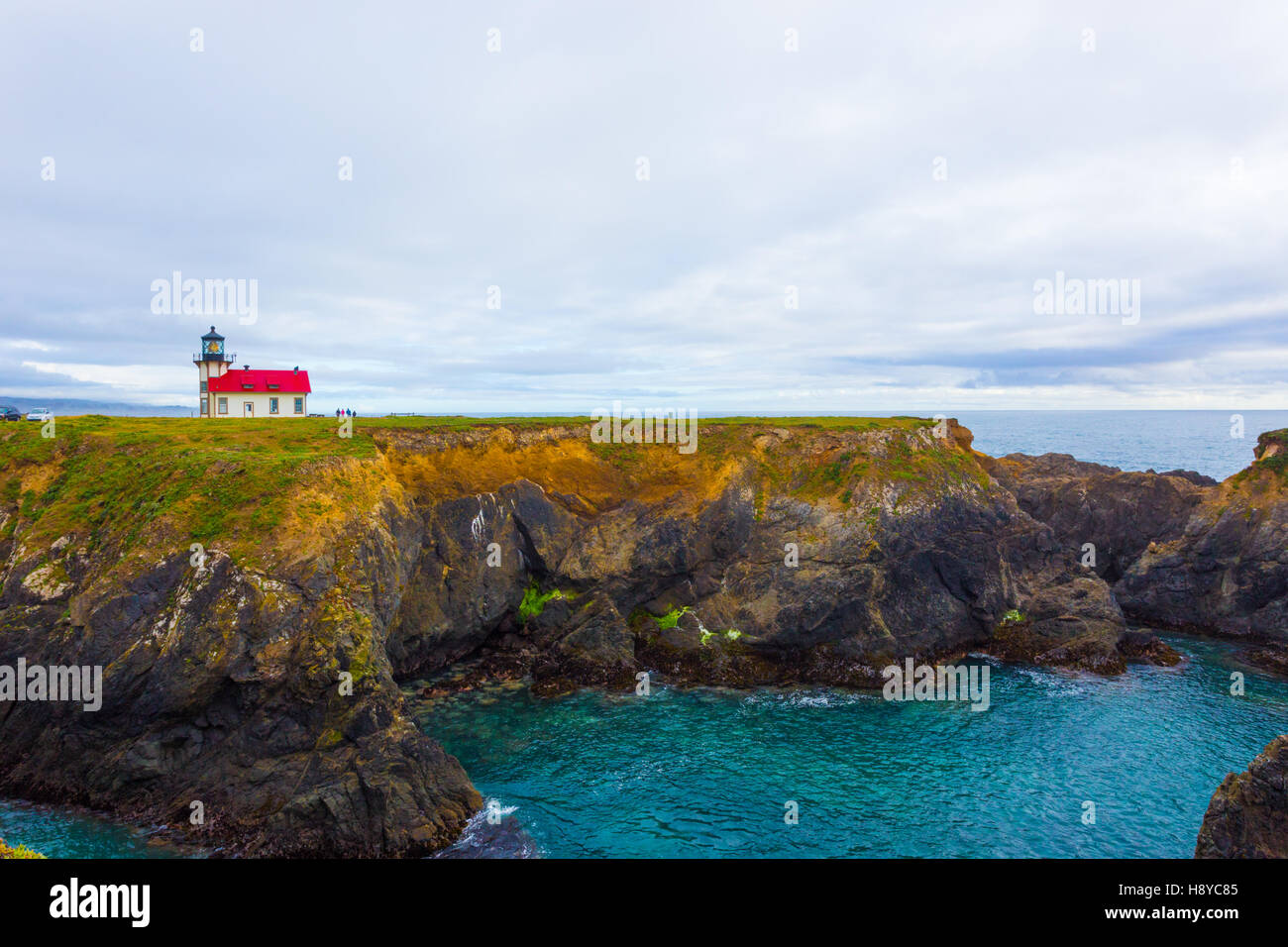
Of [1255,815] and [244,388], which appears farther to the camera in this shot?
[244,388]

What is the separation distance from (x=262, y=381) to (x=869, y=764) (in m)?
63.3

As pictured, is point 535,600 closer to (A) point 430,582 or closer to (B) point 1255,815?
(A) point 430,582

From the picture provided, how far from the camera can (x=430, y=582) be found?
1869 inches

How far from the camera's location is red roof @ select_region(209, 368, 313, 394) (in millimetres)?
66875

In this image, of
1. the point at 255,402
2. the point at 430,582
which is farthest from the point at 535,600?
the point at 255,402

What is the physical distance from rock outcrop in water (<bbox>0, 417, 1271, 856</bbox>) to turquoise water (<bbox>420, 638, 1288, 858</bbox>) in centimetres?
357

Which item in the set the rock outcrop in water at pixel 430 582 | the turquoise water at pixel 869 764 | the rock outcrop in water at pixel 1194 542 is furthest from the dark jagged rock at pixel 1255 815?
the rock outcrop in water at pixel 1194 542

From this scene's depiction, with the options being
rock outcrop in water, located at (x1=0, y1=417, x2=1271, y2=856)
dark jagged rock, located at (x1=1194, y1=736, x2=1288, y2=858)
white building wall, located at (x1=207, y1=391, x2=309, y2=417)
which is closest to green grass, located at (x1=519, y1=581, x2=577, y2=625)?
rock outcrop in water, located at (x1=0, y1=417, x2=1271, y2=856)

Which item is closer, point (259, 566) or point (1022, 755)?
point (259, 566)

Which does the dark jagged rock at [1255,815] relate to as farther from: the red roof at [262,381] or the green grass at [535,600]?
the red roof at [262,381]

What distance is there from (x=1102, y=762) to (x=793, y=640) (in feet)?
60.6
